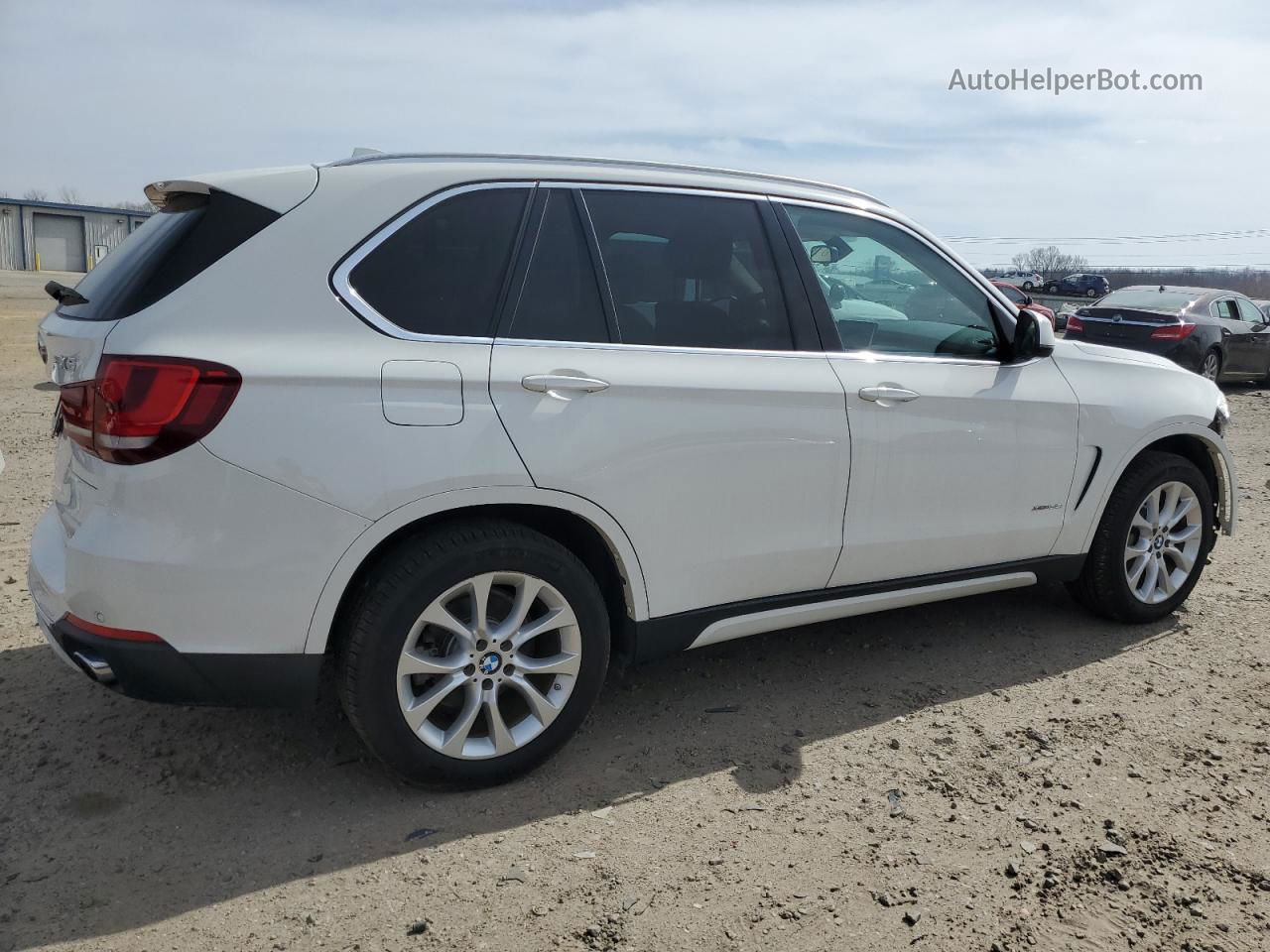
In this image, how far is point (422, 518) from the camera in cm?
300

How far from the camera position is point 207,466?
8.93 feet

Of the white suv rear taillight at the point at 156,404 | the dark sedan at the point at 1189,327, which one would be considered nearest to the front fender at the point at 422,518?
the white suv rear taillight at the point at 156,404

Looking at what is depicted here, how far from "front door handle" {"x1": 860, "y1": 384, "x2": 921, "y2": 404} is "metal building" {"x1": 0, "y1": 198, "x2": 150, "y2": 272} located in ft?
188

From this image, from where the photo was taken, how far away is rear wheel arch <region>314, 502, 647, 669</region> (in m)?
2.99

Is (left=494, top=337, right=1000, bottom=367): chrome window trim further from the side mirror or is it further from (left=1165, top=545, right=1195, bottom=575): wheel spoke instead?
(left=1165, top=545, right=1195, bottom=575): wheel spoke

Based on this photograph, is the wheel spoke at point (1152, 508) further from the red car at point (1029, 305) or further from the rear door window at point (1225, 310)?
the rear door window at point (1225, 310)

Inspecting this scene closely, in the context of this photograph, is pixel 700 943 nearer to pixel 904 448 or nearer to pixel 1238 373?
pixel 904 448

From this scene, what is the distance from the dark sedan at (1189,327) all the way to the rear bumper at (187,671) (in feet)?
44.7

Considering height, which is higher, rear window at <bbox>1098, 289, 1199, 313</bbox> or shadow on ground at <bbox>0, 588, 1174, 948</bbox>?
rear window at <bbox>1098, 289, 1199, 313</bbox>

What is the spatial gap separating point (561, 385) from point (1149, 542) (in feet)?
10.0

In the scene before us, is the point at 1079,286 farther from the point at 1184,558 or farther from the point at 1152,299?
the point at 1184,558

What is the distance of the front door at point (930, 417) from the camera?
3.79 m

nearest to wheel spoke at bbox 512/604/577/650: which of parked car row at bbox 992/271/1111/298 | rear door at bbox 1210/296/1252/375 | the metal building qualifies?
rear door at bbox 1210/296/1252/375

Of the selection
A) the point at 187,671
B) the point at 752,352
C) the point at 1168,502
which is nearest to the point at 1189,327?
the point at 1168,502
